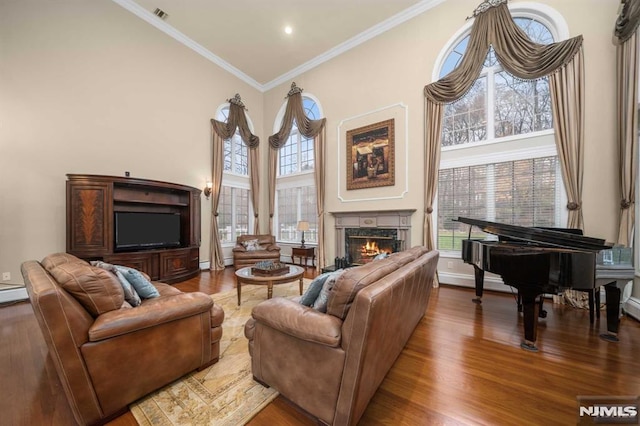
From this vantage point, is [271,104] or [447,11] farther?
[271,104]

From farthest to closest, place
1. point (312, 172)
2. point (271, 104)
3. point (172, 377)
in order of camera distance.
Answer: point (271, 104)
point (312, 172)
point (172, 377)

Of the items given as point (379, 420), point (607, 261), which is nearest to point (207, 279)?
point (379, 420)

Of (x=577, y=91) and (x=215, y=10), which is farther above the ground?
(x=215, y=10)

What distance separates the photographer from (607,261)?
246 centimetres

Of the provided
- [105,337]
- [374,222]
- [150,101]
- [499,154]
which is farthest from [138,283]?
[499,154]

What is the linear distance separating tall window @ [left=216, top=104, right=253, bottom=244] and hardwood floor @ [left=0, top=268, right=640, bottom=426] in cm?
395

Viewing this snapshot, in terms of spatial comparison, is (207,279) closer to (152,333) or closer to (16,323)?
(16,323)

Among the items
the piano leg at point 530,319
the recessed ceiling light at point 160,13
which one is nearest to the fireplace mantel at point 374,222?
the piano leg at point 530,319

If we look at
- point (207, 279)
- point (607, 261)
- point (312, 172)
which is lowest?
point (207, 279)

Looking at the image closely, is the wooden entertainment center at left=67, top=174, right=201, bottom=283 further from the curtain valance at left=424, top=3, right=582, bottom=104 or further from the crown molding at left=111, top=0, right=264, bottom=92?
the curtain valance at left=424, top=3, right=582, bottom=104

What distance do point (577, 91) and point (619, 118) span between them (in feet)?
1.99

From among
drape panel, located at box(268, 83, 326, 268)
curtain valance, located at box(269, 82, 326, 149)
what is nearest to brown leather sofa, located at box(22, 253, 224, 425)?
drape panel, located at box(268, 83, 326, 268)

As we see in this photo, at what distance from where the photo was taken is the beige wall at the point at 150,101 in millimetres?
3381

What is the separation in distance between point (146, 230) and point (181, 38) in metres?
4.46
